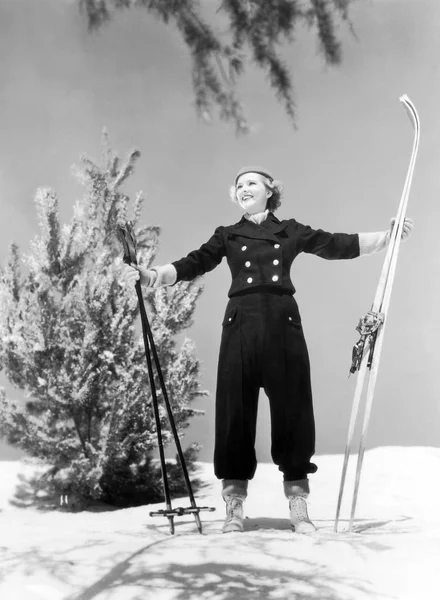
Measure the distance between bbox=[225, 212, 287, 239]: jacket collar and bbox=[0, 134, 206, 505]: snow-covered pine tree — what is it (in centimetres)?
114

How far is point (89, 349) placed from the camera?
9.32 feet

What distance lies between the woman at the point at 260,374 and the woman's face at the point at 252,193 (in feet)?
0.44

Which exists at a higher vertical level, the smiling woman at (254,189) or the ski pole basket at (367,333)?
the smiling woman at (254,189)

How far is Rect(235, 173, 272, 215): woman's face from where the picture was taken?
1.79 m

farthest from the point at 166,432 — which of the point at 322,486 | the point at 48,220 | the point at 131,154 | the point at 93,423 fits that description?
the point at 131,154

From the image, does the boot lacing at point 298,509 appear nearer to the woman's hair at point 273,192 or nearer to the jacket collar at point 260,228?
the jacket collar at point 260,228

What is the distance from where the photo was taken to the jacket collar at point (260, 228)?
1.73 meters

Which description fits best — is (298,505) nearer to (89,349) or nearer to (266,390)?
(266,390)

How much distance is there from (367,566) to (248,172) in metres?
1.12

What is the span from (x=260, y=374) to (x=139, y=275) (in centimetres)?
42

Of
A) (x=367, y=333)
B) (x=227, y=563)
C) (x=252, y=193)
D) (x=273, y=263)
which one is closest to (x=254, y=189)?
(x=252, y=193)

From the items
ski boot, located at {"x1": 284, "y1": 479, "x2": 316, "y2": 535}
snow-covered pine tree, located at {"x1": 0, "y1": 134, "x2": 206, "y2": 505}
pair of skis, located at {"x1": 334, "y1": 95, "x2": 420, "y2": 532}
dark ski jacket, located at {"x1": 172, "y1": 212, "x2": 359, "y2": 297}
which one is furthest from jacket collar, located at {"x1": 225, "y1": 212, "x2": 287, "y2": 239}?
snow-covered pine tree, located at {"x1": 0, "y1": 134, "x2": 206, "y2": 505}

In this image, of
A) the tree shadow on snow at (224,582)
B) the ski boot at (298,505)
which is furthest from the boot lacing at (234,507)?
the tree shadow on snow at (224,582)

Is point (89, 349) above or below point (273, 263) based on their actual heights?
below
